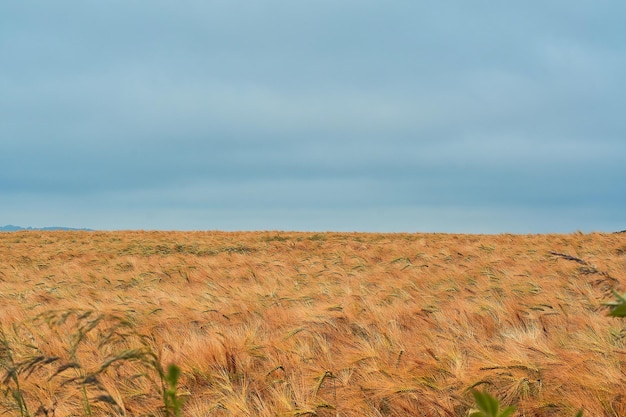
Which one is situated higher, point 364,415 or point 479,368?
point 479,368

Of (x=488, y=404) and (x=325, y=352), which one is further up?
(x=488, y=404)

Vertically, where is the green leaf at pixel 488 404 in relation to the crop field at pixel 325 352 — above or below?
above

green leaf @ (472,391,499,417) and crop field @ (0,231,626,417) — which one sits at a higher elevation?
green leaf @ (472,391,499,417)

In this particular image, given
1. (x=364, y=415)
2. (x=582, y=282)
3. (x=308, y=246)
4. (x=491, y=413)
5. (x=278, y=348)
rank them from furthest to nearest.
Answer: (x=308, y=246) < (x=582, y=282) < (x=278, y=348) < (x=364, y=415) < (x=491, y=413)

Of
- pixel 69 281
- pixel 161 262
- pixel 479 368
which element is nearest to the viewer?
pixel 479 368

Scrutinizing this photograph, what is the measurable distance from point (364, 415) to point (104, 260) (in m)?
14.3

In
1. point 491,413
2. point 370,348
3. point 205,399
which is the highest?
point 491,413

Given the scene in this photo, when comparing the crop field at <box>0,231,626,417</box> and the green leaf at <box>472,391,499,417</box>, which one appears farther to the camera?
the crop field at <box>0,231,626,417</box>

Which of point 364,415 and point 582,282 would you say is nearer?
point 364,415

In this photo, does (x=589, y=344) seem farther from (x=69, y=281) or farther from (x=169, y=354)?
(x=69, y=281)

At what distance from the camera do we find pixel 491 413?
73cm

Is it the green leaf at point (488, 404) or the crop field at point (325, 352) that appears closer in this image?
the green leaf at point (488, 404)

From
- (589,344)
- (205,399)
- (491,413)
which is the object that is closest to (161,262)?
(205,399)

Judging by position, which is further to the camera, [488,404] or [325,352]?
[325,352]
